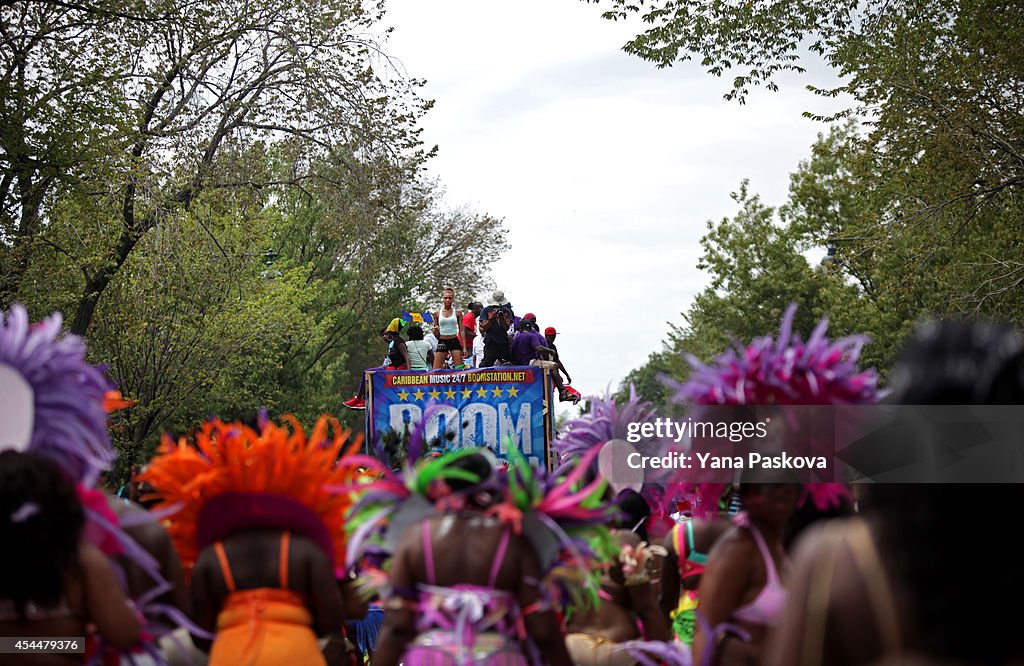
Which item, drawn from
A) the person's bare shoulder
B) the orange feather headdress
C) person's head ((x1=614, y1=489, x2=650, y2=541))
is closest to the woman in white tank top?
person's head ((x1=614, y1=489, x2=650, y2=541))

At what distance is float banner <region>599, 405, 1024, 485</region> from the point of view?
95.3 inches

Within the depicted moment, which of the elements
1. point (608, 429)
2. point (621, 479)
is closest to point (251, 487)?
point (621, 479)

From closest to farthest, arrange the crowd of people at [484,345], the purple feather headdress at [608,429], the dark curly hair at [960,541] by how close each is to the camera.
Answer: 1. the dark curly hair at [960,541]
2. the purple feather headdress at [608,429]
3. the crowd of people at [484,345]

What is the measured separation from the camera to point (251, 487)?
17.5 ft

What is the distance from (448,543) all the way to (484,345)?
12.4 meters

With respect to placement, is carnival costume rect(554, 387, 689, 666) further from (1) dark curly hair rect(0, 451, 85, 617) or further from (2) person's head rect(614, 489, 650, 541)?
(1) dark curly hair rect(0, 451, 85, 617)

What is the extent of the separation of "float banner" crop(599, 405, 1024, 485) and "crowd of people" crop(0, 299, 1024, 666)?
2.1 inches

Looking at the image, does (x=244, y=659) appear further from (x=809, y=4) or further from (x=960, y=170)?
(x=960, y=170)

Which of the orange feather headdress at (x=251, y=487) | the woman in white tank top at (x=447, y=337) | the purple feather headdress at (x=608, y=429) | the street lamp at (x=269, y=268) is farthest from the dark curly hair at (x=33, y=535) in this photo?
the street lamp at (x=269, y=268)

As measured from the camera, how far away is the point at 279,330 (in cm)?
2936

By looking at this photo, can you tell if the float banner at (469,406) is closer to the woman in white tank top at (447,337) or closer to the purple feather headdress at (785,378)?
the woman in white tank top at (447,337)

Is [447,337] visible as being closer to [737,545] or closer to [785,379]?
[785,379]

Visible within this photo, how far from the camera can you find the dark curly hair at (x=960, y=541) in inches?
86.2

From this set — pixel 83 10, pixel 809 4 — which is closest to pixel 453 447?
pixel 809 4
